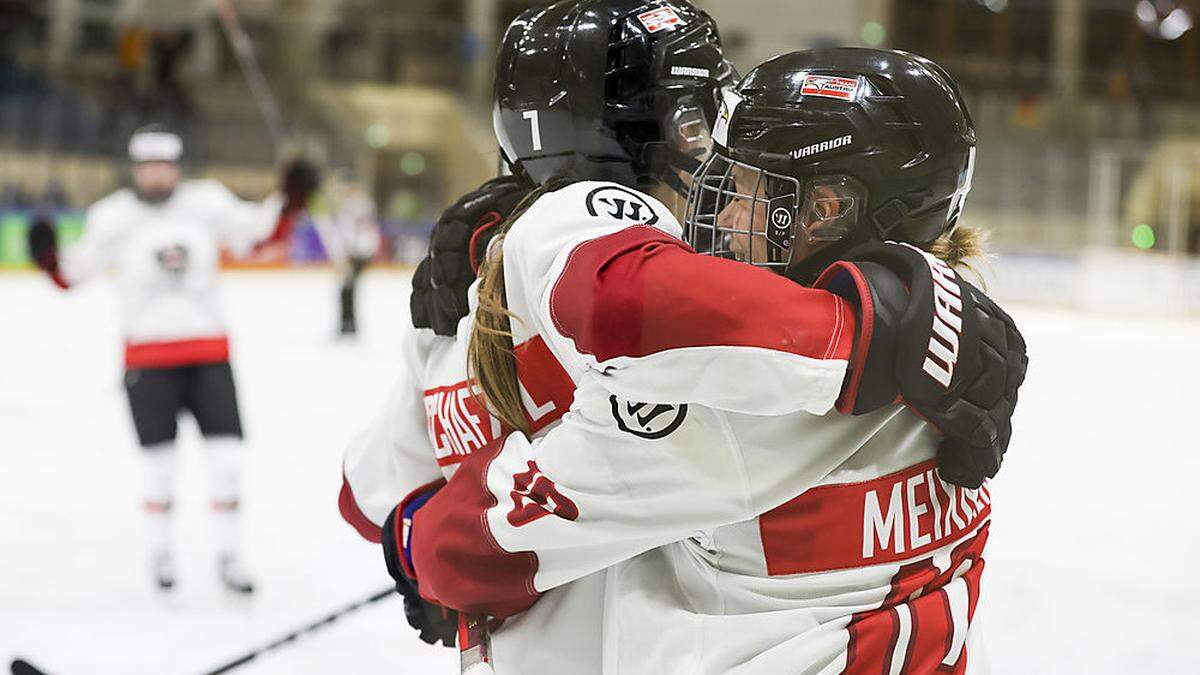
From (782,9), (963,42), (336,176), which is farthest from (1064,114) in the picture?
(336,176)

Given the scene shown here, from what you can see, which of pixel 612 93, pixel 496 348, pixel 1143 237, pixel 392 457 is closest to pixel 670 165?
pixel 612 93

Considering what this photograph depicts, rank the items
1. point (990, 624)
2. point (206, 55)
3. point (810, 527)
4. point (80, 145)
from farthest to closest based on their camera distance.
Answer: point (206, 55)
point (80, 145)
point (990, 624)
point (810, 527)

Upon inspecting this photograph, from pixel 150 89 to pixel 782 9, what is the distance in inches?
439

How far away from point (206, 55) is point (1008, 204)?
44.3 feet

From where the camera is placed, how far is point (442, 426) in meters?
1.69

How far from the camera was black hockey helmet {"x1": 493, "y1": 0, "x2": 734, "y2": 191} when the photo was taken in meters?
1.66

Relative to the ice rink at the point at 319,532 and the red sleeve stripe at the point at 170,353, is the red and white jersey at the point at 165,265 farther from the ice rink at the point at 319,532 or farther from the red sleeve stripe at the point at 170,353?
the ice rink at the point at 319,532

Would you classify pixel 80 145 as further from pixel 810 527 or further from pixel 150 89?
pixel 810 527

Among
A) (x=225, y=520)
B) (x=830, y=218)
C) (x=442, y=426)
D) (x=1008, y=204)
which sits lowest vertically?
(x=1008, y=204)

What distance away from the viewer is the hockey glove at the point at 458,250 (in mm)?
1682

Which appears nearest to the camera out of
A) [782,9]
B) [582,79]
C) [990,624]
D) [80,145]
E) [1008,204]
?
[582,79]

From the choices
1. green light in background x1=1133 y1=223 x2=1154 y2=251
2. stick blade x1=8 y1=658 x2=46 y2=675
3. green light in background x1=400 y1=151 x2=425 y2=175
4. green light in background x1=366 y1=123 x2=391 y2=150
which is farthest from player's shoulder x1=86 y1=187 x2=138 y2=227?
green light in background x1=400 y1=151 x2=425 y2=175

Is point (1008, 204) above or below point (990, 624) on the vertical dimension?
below

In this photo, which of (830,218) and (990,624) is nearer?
(830,218)
